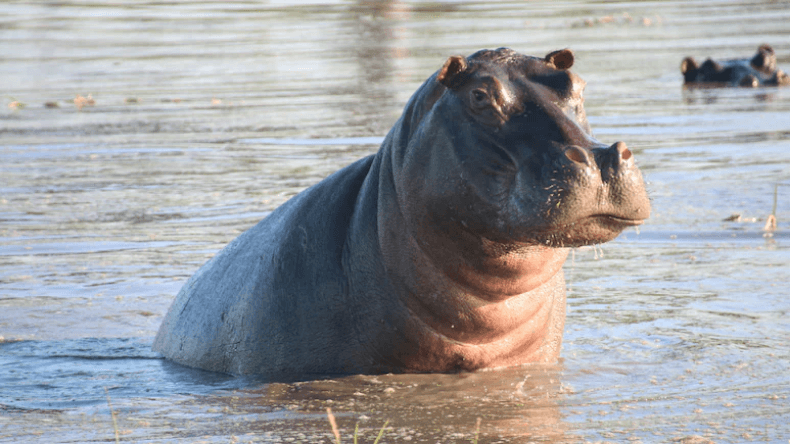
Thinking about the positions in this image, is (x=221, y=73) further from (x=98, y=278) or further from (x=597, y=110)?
(x=98, y=278)

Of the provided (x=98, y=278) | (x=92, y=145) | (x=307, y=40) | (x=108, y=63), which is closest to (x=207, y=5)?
(x=307, y=40)

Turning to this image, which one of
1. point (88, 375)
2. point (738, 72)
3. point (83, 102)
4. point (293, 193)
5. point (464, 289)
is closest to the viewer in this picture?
point (464, 289)

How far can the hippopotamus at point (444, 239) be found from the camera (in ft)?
13.6

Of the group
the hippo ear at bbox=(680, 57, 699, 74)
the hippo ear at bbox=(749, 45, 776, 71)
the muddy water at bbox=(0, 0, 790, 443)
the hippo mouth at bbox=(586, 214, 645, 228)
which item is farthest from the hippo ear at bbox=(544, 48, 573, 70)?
the hippo ear at bbox=(680, 57, 699, 74)

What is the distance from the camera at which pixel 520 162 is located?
13.7 ft

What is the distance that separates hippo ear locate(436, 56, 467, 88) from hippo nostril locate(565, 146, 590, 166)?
0.61m

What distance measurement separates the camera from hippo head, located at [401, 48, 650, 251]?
404cm

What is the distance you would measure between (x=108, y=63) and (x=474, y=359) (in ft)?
63.6

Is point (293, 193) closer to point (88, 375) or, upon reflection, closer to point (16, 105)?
point (88, 375)

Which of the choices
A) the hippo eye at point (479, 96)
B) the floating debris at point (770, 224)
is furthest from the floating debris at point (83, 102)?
the hippo eye at point (479, 96)

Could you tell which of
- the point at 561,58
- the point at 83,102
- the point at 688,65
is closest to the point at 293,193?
the point at 561,58

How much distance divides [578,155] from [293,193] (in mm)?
6442

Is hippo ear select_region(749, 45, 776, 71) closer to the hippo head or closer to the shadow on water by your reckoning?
the shadow on water

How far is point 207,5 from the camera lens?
39.9m
